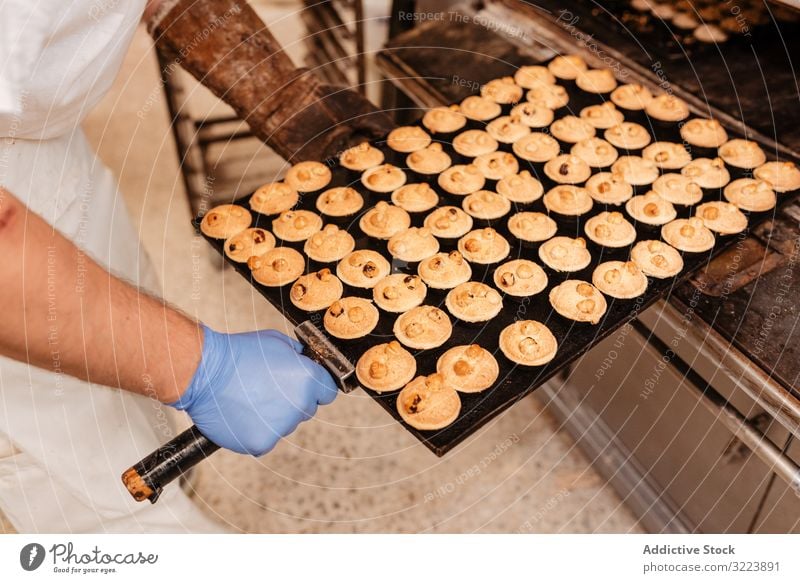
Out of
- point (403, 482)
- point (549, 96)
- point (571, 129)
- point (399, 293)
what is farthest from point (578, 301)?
point (403, 482)

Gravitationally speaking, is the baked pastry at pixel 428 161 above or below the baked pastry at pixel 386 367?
above

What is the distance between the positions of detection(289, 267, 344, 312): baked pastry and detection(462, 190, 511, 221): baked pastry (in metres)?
0.50

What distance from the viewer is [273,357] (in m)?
1.54

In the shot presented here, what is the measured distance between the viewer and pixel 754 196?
1.99m

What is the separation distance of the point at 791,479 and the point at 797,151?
1.05 meters

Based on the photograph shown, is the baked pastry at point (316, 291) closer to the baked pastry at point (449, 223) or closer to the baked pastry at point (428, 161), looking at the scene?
the baked pastry at point (449, 223)

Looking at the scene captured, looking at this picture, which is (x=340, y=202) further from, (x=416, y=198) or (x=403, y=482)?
(x=403, y=482)

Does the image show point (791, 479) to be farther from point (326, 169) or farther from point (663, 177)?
point (326, 169)

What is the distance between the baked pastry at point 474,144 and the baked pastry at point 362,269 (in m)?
0.56

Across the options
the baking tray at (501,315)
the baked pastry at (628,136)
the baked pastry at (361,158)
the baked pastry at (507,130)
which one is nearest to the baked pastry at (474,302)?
the baking tray at (501,315)

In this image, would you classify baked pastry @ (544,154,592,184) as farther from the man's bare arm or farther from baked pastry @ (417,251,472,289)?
the man's bare arm

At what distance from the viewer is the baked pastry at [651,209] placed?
1.99 metres

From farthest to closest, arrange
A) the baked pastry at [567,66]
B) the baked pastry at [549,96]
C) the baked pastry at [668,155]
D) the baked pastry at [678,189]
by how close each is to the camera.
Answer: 1. the baked pastry at [567,66]
2. the baked pastry at [549,96]
3. the baked pastry at [668,155]
4. the baked pastry at [678,189]

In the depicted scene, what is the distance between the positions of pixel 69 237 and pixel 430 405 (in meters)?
1.10
